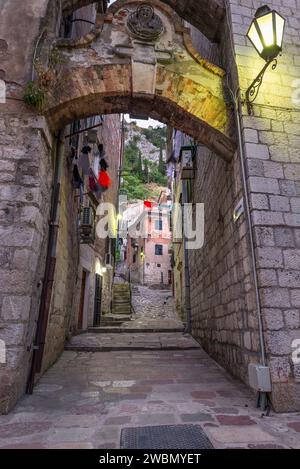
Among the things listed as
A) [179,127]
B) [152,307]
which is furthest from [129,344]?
[152,307]

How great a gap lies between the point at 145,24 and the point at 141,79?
3.22ft

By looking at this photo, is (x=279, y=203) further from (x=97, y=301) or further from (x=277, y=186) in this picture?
(x=97, y=301)

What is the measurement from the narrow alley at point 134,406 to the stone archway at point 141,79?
3160 millimetres

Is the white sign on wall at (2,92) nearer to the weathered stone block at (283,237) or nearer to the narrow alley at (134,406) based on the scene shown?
the narrow alley at (134,406)

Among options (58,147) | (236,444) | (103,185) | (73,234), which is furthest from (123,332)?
(236,444)

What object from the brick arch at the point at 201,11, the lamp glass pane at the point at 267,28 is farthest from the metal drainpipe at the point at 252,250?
the brick arch at the point at 201,11

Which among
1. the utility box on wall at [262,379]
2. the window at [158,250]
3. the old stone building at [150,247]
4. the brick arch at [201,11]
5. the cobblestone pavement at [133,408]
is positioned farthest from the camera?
the window at [158,250]

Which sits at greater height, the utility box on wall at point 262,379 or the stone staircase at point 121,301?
the stone staircase at point 121,301

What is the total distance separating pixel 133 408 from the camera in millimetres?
2859

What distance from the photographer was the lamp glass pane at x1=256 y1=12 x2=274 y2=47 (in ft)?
10.8

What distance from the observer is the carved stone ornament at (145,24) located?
13.9ft

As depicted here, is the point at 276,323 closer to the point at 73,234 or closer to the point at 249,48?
the point at 249,48

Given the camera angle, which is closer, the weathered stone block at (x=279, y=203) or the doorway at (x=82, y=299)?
the weathered stone block at (x=279, y=203)
